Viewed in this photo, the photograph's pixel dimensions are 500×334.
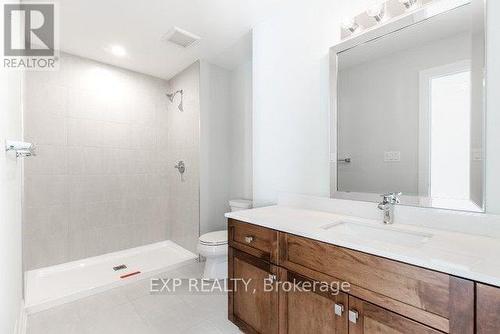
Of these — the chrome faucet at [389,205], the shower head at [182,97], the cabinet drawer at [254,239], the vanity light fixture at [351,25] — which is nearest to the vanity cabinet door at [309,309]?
the cabinet drawer at [254,239]

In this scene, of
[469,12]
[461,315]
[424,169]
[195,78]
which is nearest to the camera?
[461,315]

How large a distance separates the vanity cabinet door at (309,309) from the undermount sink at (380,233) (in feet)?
0.96

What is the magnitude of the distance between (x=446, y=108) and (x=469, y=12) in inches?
17.6

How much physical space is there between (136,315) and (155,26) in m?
2.37

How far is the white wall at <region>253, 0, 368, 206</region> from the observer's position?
167 centimetres

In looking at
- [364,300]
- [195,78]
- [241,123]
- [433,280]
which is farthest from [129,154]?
[433,280]

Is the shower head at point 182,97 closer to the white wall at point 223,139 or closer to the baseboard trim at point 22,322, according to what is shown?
the white wall at point 223,139

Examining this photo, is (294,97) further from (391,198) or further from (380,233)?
(380,233)

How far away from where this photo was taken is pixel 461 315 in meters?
0.74

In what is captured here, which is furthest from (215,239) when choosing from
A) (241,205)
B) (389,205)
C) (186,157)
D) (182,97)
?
(182,97)

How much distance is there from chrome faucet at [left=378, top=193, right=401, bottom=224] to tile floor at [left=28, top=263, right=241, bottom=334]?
1.22 m

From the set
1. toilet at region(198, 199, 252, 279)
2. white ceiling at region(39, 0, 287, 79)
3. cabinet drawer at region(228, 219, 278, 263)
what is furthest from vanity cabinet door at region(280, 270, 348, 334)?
white ceiling at region(39, 0, 287, 79)

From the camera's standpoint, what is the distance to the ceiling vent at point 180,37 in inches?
85.1

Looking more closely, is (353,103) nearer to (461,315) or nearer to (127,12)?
(461,315)
